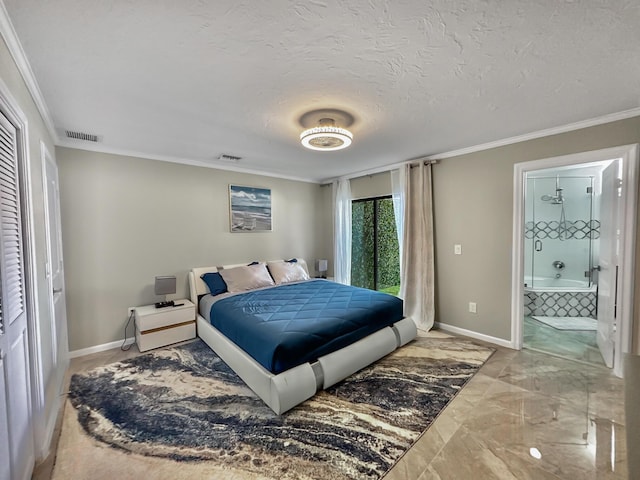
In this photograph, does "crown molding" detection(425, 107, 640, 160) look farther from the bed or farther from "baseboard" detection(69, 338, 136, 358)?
"baseboard" detection(69, 338, 136, 358)

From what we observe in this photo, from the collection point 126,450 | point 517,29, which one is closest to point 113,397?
point 126,450

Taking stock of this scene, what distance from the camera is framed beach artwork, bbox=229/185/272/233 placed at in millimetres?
4062

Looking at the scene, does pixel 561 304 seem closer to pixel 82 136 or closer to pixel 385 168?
pixel 385 168

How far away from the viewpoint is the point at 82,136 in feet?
8.89

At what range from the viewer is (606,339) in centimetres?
263

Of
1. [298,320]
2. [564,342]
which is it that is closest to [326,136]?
[298,320]

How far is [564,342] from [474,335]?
3.30 feet

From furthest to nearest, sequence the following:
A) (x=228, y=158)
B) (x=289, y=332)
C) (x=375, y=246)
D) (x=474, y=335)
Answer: (x=375, y=246)
(x=228, y=158)
(x=474, y=335)
(x=289, y=332)

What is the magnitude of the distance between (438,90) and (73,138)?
11.9ft

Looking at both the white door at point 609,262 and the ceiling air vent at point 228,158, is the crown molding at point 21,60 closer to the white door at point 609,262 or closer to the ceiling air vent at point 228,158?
the ceiling air vent at point 228,158

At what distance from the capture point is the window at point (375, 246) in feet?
14.7

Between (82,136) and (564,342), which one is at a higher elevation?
(82,136)

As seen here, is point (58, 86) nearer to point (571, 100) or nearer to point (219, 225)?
point (219, 225)

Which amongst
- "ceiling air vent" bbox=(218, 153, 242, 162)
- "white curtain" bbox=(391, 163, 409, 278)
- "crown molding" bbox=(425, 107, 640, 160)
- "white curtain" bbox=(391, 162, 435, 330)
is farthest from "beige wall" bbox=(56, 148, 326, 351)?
"crown molding" bbox=(425, 107, 640, 160)
